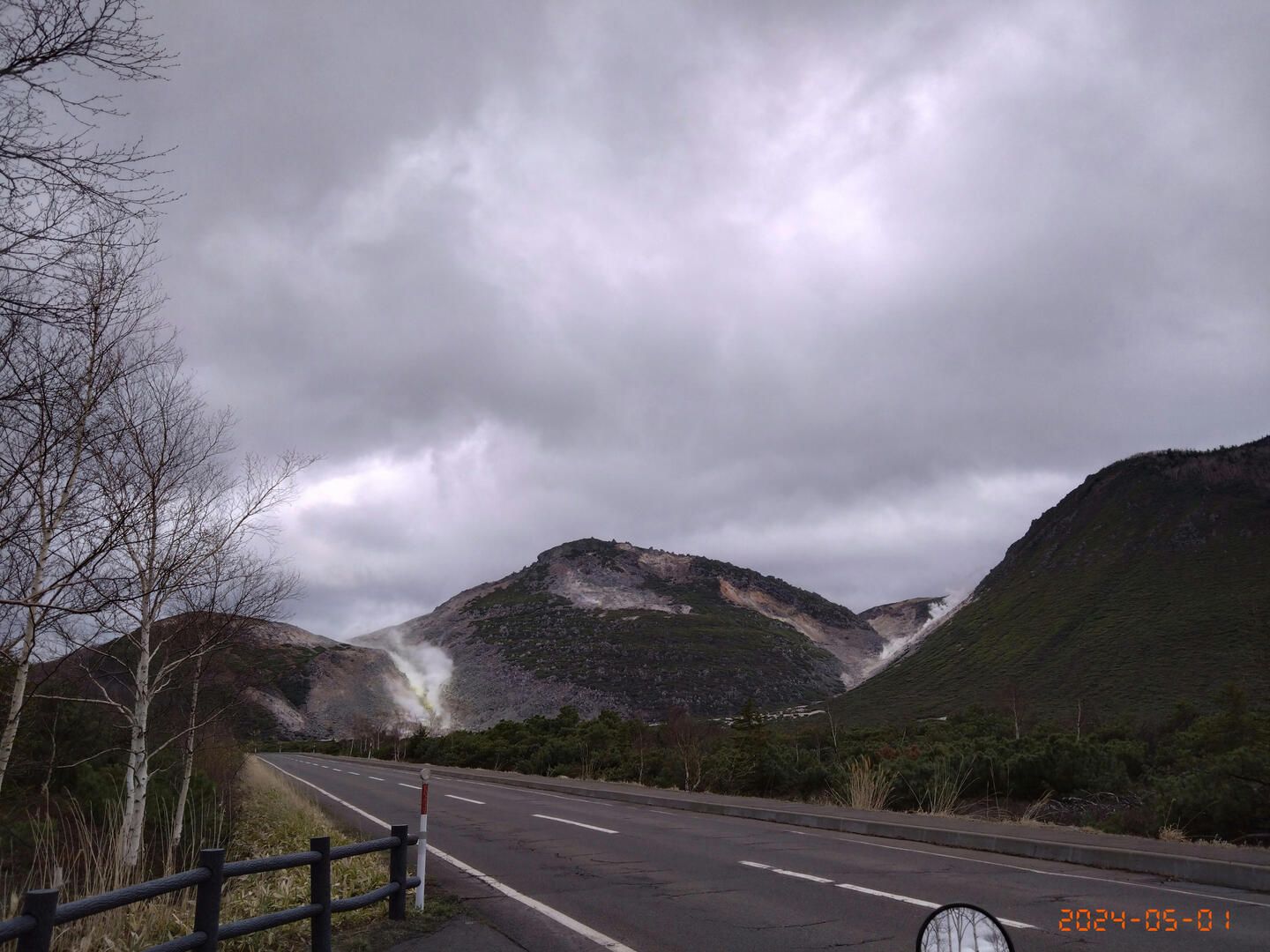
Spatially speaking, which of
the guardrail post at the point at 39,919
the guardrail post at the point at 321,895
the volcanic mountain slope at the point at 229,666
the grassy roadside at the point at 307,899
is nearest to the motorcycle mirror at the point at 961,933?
the guardrail post at the point at 39,919

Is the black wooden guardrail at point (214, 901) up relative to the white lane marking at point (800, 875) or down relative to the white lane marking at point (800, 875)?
Answer: up

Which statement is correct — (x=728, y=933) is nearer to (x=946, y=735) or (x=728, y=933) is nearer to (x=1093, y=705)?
(x=946, y=735)

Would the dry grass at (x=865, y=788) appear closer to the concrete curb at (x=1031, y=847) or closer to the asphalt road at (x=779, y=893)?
the concrete curb at (x=1031, y=847)

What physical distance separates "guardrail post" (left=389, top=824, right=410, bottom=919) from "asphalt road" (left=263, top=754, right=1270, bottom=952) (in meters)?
0.85

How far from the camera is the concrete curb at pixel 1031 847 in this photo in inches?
373

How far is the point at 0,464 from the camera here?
6.49 m

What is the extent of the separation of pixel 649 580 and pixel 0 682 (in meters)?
182

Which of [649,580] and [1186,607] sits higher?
[649,580]

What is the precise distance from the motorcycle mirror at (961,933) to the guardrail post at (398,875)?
570 centimetres

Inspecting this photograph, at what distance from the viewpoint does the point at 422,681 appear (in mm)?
122250

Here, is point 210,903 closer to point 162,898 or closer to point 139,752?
point 162,898

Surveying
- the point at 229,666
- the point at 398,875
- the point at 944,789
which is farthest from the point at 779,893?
the point at 229,666

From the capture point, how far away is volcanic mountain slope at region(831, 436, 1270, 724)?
46.5 meters

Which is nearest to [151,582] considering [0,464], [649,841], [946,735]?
[0,464]
